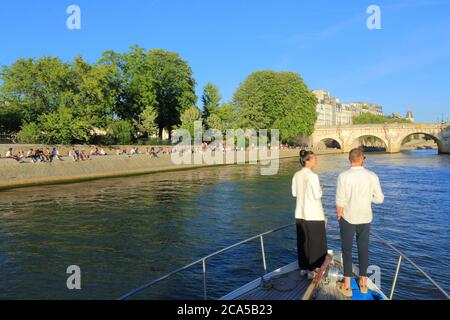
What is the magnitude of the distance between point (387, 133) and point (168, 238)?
109215 millimetres

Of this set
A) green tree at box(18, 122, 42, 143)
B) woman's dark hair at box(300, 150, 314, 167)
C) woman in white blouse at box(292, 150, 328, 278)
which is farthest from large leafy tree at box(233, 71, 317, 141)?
woman in white blouse at box(292, 150, 328, 278)

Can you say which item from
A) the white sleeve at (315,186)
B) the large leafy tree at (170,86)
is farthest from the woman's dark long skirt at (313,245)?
the large leafy tree at (170,86)

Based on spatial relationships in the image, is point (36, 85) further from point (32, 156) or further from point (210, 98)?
point (210, 98)

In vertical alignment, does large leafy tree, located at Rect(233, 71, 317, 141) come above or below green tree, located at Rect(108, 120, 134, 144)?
above

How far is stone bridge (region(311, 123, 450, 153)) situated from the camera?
103438 millimetres

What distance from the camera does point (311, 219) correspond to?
7.17 metres

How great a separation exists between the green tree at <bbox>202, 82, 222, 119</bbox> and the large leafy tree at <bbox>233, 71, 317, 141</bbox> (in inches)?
257

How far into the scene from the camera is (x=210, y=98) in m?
79.2

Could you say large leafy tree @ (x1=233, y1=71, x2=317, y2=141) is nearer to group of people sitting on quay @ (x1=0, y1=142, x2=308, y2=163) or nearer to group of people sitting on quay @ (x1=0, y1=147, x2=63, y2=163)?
group of people sitting on quay @ (x1=0, y1=142, x2=308, y2=163)

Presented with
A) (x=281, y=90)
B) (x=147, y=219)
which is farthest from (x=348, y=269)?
(x=281, y=90)

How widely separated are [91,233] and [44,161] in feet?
74.8

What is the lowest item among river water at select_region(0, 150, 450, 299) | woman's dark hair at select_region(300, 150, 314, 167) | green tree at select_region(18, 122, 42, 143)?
river water at select_region(0, 150, 450, 299)

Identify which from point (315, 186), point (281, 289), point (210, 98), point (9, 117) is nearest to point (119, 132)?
point (9, 117)
